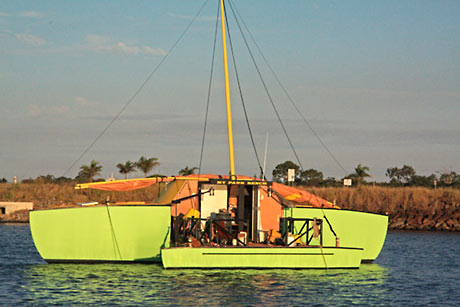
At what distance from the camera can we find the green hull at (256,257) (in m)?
22.5

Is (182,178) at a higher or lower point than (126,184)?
higher

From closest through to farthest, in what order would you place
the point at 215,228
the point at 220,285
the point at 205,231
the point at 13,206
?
the point at 220,285, the point at 205,231, the point at 215,228, the point at 13,206

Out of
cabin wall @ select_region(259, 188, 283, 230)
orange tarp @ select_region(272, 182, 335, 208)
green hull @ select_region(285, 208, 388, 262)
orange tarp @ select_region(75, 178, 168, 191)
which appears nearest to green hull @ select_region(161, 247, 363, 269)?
green hull @ select_region(285, 208, 388, 262)

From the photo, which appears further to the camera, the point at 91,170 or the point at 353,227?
the point at 91,170

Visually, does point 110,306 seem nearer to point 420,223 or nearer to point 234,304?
point 234,304

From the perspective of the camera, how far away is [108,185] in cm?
2741

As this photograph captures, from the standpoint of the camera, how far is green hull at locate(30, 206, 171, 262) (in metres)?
25.2

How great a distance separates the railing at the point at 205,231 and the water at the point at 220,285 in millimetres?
1282

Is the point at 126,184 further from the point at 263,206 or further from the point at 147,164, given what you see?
the point at 147,164

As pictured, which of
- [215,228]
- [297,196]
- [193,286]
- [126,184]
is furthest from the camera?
[297,196]

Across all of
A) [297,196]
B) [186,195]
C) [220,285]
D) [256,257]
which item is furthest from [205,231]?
[297,196]

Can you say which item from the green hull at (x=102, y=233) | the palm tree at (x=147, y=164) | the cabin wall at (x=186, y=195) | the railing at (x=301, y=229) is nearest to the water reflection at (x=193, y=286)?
the green hull at (x=102, y=233)

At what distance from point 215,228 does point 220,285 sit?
3738 mm

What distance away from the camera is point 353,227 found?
27.8 metres
